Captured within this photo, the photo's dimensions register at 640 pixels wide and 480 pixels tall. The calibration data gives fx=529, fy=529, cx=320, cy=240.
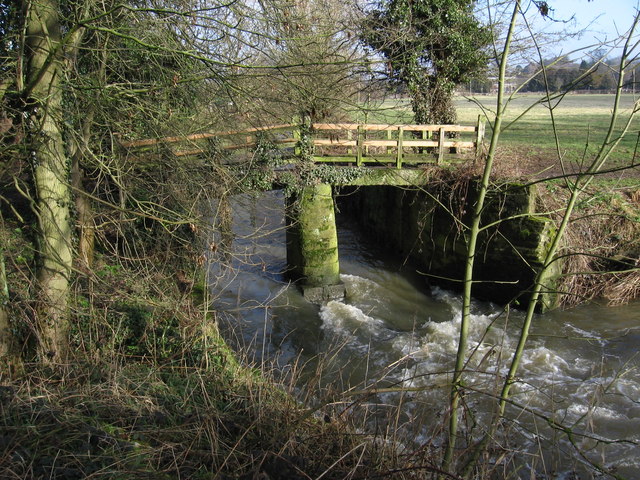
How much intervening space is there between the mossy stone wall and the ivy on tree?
116 inches

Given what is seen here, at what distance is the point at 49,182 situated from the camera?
20.5ft

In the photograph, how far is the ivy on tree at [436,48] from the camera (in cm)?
1419

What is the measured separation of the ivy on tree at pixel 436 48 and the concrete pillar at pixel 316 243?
4.14 meters

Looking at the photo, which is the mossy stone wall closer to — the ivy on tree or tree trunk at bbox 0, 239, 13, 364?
the ivy on tree

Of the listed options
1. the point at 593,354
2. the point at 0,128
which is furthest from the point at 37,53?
the point at 593,354

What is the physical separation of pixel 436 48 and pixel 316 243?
6644 mm

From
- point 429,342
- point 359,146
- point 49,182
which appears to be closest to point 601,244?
point 429,342

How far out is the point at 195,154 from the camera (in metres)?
9.24

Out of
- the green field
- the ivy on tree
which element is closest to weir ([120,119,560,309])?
the green field

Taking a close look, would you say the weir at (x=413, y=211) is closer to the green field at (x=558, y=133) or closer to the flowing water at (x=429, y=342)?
the flowing water at (x=429, y=342)

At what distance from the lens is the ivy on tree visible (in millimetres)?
14188

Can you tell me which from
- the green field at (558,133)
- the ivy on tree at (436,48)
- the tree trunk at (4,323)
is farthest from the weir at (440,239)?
the tree trunk at (4,323)

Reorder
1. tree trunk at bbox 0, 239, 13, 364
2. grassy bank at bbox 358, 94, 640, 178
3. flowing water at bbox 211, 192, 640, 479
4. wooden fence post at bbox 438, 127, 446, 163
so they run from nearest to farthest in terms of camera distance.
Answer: tree trunk at bbox 0, 239, 13, 364 → flowing water at bbox 211, 192, 640, 479 → wooden fence post at bbox 438, 127, 446, 163 → grassy bank at bbox 358, 94, 640, 178

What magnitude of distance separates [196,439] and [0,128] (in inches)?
190
